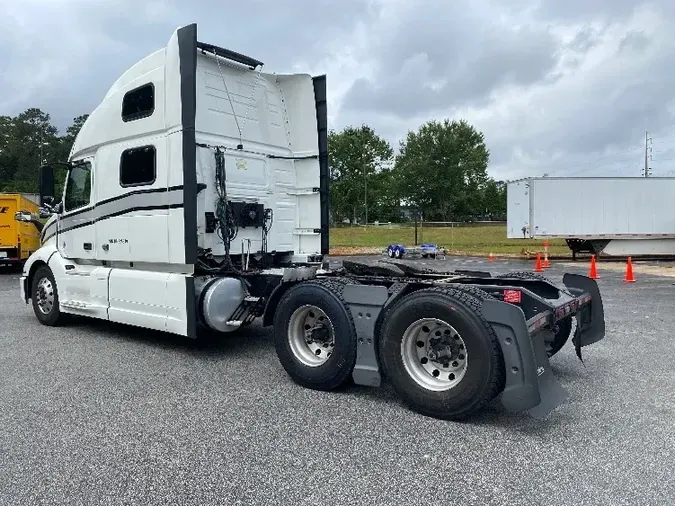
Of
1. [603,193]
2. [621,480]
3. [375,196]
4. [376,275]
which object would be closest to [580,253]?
[603,193]

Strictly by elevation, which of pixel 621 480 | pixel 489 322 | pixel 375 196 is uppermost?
pixel 375 196

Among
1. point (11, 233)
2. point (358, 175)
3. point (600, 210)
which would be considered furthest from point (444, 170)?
point (11, 233)

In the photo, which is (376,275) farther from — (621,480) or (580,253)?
(580,253)

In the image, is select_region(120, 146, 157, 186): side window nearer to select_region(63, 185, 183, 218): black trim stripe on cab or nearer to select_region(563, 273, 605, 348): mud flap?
select_region(63, 185, 183, 218): black trim stripe on cab

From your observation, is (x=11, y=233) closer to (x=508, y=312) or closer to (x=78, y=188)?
(x=78, y=188)

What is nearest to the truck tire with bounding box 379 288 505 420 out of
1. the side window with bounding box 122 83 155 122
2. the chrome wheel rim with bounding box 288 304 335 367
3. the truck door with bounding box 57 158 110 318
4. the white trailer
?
→ the chrome wheel rim with bounding box 288 304 335 367

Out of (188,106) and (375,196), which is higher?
(375,196)

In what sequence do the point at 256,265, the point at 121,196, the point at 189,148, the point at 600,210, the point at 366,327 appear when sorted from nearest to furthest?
the point at 366,327 → the point at 189,148 → the point at 121,196 → the point at 256,265 → the point at 600,210

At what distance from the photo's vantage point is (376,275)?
5789mm

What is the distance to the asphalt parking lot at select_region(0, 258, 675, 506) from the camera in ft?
10.6

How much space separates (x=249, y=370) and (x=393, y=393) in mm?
1681

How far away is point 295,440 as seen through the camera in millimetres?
4004

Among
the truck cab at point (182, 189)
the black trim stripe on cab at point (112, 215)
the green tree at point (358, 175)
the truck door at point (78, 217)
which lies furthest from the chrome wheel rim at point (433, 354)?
the green tree at point (358, 175)

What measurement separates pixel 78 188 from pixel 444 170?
73746 millimetres
